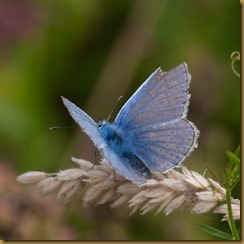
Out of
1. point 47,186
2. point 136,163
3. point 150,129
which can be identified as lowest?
point 47,186

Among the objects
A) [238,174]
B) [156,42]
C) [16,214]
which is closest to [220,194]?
[238,174]

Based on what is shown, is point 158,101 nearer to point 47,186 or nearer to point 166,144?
point 166,144

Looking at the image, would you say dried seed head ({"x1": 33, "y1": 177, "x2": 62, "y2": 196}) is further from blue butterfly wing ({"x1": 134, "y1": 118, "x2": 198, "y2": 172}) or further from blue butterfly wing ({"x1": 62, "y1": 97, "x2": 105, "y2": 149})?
blue butterfly wing ({"x1": 134, "y1": 118, "x2": 198, "y2": 172})

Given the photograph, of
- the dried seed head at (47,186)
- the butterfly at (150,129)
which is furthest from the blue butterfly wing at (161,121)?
the dried seed head at (47,186)

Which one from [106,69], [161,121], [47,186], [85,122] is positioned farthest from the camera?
[106,69]

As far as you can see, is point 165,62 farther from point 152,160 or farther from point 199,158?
point 152,160

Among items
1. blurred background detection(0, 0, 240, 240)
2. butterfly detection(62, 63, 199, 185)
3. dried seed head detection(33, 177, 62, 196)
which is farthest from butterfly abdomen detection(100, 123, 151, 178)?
blurred background detection(0, 0, 240, 240)

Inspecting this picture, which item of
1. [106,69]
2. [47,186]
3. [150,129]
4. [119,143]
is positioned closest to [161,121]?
[150,129]
